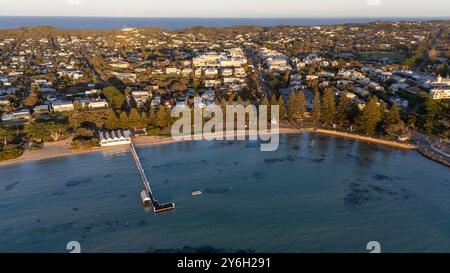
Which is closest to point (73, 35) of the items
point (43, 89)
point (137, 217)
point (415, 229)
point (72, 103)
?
point (43, 89)

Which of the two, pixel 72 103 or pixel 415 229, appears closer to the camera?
pixel 415 229

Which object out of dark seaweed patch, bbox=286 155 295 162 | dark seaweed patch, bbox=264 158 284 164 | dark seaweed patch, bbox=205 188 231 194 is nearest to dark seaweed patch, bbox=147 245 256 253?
dark seaweed patch, bbox=205 188 231 194

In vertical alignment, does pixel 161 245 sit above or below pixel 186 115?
below

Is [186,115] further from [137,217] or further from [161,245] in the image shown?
[161,245]

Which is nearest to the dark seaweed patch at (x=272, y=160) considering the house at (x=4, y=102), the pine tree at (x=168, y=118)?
the pine tree at (x=168, y=118)

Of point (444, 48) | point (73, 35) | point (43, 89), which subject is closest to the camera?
point (43, 89)

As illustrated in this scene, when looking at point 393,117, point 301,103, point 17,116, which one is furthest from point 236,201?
point 17,116
